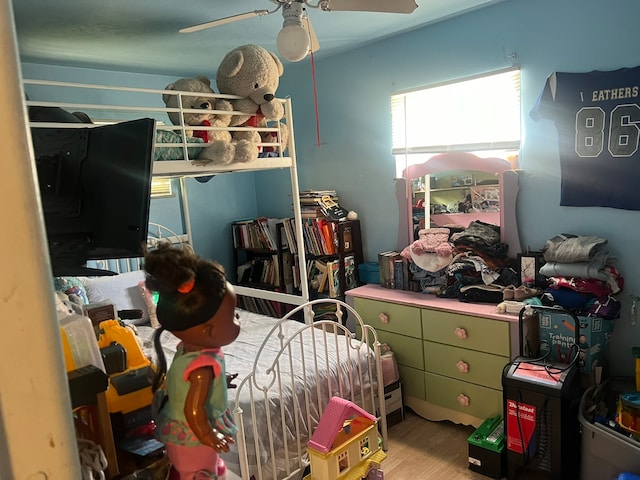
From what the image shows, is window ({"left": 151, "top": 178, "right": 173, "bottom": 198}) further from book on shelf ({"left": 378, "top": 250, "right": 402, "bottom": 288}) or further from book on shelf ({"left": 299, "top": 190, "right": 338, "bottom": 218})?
book on shelf ({"left": 378, "top": 250, "right": 402, "bottom": 288})

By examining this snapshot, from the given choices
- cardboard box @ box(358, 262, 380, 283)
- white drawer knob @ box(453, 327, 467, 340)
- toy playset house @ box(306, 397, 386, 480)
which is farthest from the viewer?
cardboard box @ box(358, 262, 380, 283)

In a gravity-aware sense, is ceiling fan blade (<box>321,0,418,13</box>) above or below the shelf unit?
above

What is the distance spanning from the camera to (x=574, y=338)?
7.77ft

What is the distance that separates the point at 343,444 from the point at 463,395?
121cm

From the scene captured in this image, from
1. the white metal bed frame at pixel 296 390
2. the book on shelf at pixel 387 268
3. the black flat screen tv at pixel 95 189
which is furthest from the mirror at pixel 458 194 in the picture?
the black flat screen tv at pixel 95 189

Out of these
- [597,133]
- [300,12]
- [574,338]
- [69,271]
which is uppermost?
[300,12]

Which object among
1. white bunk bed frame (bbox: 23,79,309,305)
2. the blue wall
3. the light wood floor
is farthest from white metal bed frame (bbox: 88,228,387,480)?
the blue wall

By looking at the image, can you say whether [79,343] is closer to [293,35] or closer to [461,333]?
[293,35]

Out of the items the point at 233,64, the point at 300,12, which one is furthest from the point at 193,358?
the point at 233,64

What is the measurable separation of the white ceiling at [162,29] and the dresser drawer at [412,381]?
210 cm

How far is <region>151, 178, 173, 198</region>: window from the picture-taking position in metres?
3.94

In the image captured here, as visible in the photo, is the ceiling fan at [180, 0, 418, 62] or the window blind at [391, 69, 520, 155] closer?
the ceiling fan at [180, 0, 418, 62]

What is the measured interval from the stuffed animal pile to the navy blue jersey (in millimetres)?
1486

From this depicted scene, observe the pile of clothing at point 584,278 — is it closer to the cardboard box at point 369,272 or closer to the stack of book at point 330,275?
the cardboard box at point 369,272
